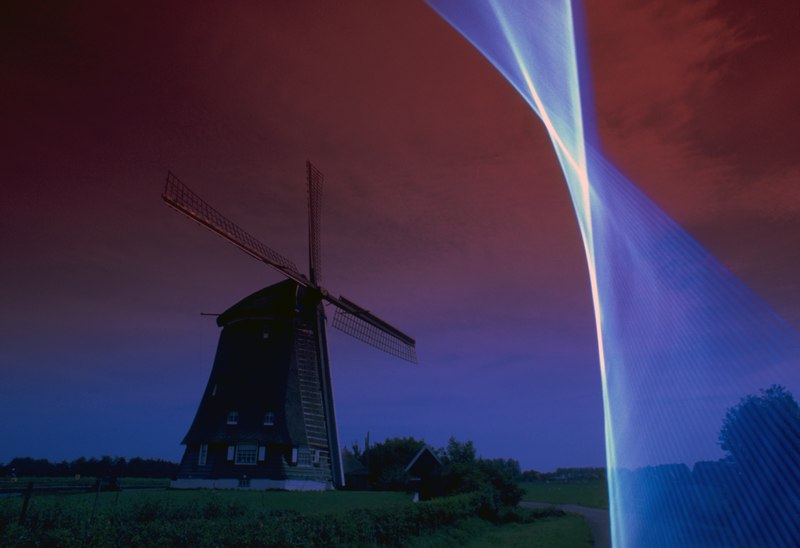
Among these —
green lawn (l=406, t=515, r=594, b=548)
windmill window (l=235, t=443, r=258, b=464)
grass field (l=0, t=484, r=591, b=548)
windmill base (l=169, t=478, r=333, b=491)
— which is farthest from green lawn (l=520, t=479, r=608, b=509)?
windmill window (l=235, t=443, r=258, b=464)

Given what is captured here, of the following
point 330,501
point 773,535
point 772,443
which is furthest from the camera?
point 330,501

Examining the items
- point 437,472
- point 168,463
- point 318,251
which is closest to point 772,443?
point 318,251

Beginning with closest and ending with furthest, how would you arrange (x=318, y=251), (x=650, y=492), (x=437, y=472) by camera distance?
(x=650, y=492), (x=318, y=251), (x=437, y=472)

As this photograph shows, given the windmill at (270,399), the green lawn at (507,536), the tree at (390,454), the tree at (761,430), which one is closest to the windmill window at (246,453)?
the windmill at (270,399)

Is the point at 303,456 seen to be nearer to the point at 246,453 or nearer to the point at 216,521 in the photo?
the point at 246,453

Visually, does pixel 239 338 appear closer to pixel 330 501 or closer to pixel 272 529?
pixel 330 501

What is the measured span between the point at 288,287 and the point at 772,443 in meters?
24.4

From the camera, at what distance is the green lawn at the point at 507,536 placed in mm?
24062

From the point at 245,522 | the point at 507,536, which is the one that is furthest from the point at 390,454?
the point at 245,522

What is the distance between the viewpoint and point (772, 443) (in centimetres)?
1380

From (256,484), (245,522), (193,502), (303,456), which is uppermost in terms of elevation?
(303,456)

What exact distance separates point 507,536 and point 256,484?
49.2 ft

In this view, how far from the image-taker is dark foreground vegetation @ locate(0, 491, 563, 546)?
35.1 ft

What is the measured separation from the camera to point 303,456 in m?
29.3
